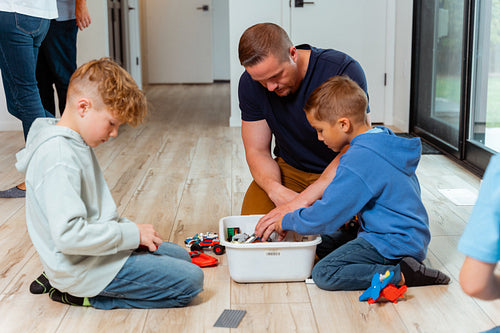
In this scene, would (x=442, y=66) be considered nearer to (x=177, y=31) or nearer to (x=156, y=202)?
(x=156, y=202)

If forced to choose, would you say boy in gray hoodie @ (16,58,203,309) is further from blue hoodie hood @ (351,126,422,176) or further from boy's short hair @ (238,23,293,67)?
blue hoodie hood @ (351,126,422,176)

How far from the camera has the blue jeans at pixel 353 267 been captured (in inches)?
67.5

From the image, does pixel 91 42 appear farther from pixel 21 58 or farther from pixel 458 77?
pixel 458 77

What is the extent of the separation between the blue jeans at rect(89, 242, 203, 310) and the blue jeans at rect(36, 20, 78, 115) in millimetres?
1754

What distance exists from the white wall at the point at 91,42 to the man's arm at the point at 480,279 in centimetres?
423

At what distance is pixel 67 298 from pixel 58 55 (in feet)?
5.87

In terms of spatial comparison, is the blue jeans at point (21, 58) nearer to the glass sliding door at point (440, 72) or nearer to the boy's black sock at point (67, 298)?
the boy's black sock at point (67, 298)

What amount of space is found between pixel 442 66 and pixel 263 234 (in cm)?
243

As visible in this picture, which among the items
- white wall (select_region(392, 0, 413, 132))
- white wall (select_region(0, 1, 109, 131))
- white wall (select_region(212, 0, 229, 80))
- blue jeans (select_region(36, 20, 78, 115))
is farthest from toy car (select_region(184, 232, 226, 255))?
white wall (select_region(212, 0, 229, 80))

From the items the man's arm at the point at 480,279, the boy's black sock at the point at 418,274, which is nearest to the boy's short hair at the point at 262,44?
the boy's black sock at the point at 418,274

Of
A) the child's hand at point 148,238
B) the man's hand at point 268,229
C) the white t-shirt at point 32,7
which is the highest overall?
the white t-shirt at point 32,7

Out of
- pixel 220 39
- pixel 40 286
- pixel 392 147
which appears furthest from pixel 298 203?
pixel 220 39

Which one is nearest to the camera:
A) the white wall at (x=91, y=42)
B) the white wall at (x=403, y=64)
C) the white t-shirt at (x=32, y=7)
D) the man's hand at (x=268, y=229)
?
the man's hand at (x=268, y=229)

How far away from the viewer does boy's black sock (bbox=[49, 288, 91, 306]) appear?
166 centimetres
